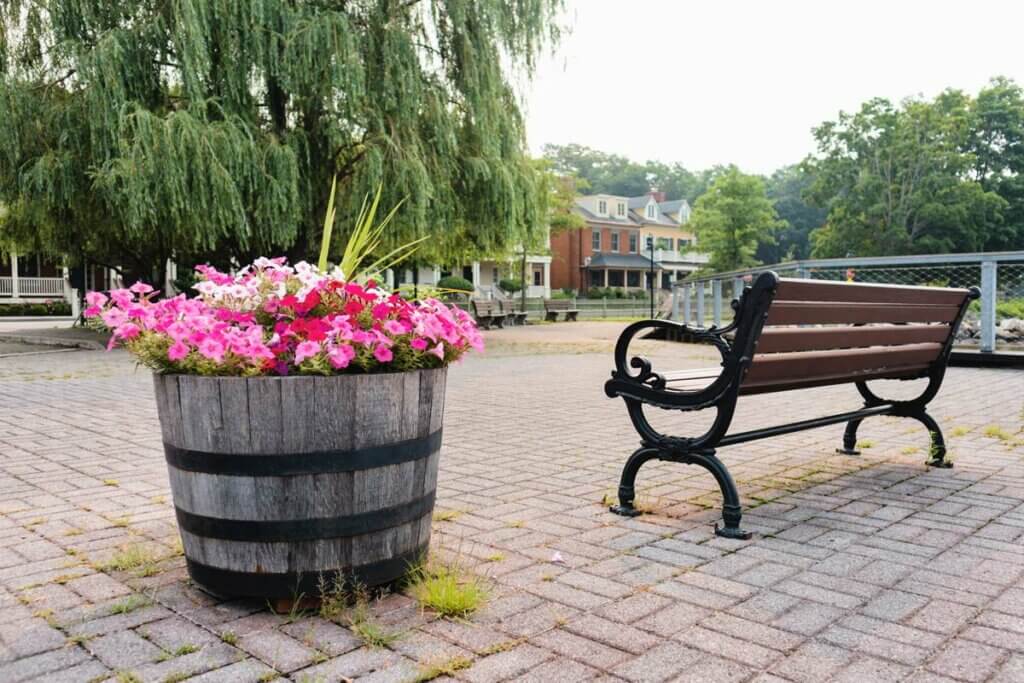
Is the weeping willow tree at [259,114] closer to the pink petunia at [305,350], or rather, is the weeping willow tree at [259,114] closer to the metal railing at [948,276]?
the metal railing at [948,276]

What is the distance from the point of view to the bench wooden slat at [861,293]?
3.51m

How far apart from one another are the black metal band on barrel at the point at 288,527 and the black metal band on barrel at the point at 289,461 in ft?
0.52

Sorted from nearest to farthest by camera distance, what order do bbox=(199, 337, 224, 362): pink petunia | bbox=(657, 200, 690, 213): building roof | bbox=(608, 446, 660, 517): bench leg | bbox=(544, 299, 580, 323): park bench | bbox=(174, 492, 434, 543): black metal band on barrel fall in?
bbox=(199, 337, 224, 362): pink petunia → bbox=(174, 492, 434, 543): black metal band on barrel → bbox=(608, 446, 660, 517): bench leg → bbox=(544, 299, 580, 323): park bench → bbox=(657, 200, 690, 213): building roof

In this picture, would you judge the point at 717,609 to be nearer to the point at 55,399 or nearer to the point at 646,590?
the point at 646,590

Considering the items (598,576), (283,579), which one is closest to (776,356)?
(598,576)

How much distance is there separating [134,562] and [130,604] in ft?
1.48

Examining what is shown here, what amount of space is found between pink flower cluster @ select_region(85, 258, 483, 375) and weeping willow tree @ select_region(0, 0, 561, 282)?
11.2m

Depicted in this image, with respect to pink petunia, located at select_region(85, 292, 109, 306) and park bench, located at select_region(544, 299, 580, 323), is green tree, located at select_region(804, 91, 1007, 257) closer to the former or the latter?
park bench, located at select_region(544, 299, 580, 323)

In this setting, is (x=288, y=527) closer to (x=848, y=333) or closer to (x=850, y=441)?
(x=848, y=333)

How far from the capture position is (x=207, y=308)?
282cm

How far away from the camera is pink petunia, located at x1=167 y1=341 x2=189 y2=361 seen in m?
2.55

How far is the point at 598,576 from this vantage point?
2.98 m

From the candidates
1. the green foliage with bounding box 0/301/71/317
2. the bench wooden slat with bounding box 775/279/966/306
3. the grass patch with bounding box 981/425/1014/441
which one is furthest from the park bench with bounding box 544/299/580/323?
the bench wooden slat with bounding box 775/279/966/306

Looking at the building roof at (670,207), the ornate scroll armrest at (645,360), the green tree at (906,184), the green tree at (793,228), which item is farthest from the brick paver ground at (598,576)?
the green tree at (793,228)
